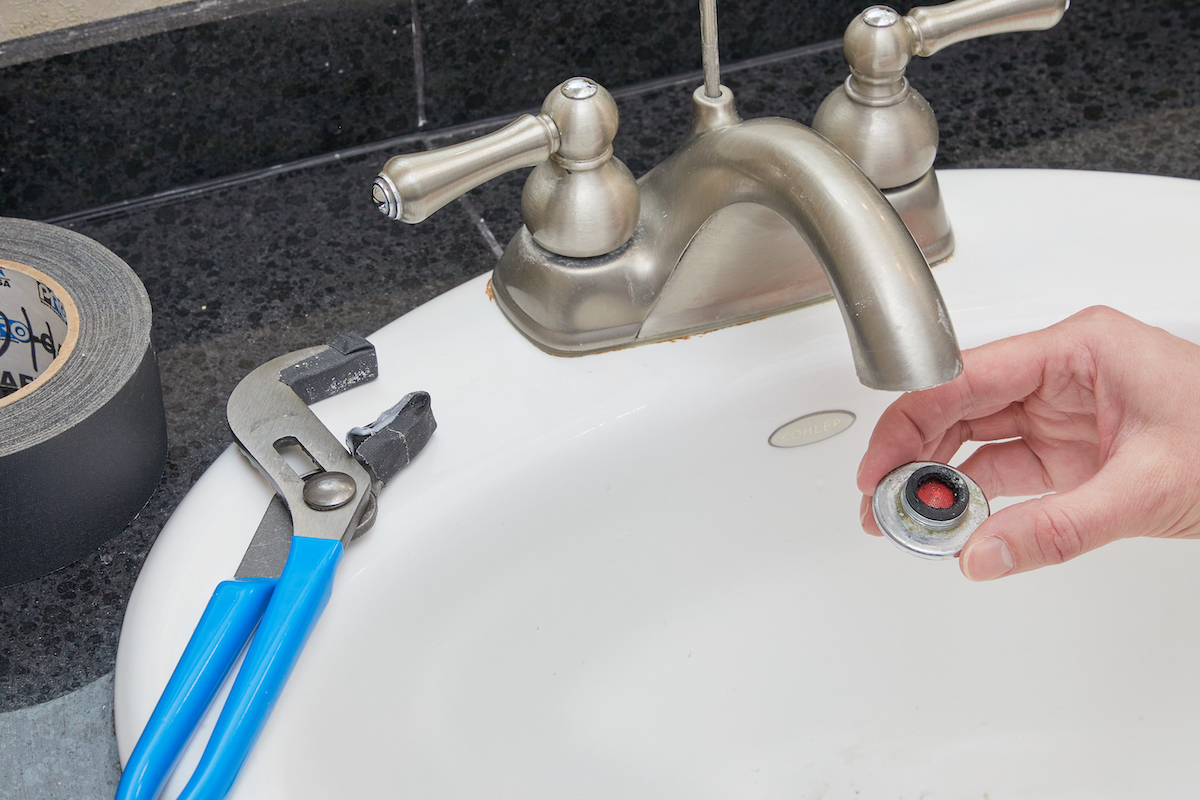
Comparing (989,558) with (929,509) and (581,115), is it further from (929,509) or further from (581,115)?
(581,115)

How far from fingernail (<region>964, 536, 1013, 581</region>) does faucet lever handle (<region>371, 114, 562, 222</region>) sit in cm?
22

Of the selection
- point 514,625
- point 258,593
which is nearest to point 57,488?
point 258,593

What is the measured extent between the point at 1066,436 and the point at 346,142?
423 mm

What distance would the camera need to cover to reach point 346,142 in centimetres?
63

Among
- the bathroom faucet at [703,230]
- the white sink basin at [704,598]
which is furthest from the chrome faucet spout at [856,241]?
the white sink basin at [704,598]

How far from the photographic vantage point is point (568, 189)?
44 cm

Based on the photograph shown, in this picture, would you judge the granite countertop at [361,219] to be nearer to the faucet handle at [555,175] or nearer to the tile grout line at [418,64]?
the tile grout line at [418,64]

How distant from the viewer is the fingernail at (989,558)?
42cm

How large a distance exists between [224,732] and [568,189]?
0.78 feet

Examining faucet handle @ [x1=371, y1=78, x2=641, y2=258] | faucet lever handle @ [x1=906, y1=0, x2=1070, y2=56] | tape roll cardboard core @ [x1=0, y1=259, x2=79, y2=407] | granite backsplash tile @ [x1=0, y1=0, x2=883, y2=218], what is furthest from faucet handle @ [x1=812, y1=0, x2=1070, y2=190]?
tape roll cardboard core @ [x1=0, y1=259, x2=79, y2=407]

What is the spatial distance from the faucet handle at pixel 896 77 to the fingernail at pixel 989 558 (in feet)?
0.55

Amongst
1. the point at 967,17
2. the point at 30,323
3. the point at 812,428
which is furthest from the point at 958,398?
the point at 30,323

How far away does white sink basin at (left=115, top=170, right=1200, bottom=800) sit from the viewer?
43 cm

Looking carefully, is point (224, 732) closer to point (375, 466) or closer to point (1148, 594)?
point (375, 466)
